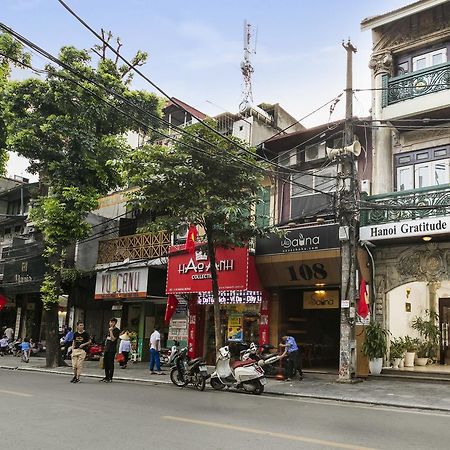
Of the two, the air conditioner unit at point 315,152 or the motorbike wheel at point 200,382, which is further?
the air conditioner unit at point 315,152

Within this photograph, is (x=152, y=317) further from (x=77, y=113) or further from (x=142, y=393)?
(x=142, y=393)

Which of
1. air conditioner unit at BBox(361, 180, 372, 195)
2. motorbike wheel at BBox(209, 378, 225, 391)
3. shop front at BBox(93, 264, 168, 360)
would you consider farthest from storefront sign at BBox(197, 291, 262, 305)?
motorbike wheel at BBox(209, 378, 225, 391)

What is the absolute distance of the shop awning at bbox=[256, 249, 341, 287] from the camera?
16.6m

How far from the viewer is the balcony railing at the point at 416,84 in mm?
15749

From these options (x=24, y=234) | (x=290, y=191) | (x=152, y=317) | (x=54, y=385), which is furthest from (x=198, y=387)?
(x=24, y=234)

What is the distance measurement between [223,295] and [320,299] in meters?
3.73

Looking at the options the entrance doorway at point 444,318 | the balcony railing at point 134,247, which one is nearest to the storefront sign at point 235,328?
the balcony railing at point 134,247

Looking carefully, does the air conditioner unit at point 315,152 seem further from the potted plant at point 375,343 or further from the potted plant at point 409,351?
the potted plant at point 409,351

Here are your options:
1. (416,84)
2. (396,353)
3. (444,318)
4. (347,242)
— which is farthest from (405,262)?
(444,318)

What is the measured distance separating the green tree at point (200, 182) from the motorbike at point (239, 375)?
4.75 feet

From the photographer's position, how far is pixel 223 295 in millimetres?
19438

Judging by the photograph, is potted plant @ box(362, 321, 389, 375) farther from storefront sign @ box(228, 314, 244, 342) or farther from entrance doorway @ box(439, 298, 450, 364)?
entrance doorway @ box(439, 298, 450, 364)

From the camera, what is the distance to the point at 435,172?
1612 centimetres

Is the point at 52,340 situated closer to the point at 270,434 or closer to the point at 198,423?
the point at 198,423
